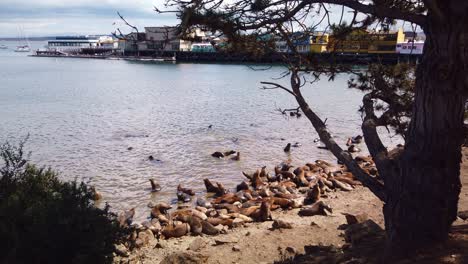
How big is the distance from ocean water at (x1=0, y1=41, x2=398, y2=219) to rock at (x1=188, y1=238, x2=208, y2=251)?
10.2 ft

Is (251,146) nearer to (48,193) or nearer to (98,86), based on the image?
(48,193)

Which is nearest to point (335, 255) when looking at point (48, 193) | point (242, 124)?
point (48, 193)

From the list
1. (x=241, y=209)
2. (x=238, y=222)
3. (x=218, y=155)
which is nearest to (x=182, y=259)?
(x=238, y=222)

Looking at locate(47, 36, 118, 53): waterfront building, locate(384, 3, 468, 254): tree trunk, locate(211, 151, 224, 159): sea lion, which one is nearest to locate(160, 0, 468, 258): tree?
locate(384, 3, 468, 254): tree trunk

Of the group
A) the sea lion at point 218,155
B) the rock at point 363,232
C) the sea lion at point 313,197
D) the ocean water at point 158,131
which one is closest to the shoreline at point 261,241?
the rock at point 363,232

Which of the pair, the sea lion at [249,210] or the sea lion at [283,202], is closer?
the sea lion at [249,210]

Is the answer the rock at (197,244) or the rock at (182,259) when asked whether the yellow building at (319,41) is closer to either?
the rock at (182,259)

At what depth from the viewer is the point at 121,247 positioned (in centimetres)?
766

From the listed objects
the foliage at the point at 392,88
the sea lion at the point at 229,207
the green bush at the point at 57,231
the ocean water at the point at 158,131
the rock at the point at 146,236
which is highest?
the foliage at the point at 392,88

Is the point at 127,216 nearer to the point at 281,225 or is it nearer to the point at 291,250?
the point at 281,225

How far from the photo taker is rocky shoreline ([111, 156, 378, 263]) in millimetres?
8375

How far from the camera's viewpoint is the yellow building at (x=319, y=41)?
20.0 feet

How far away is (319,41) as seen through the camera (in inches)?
267

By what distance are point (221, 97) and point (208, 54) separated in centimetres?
4719
